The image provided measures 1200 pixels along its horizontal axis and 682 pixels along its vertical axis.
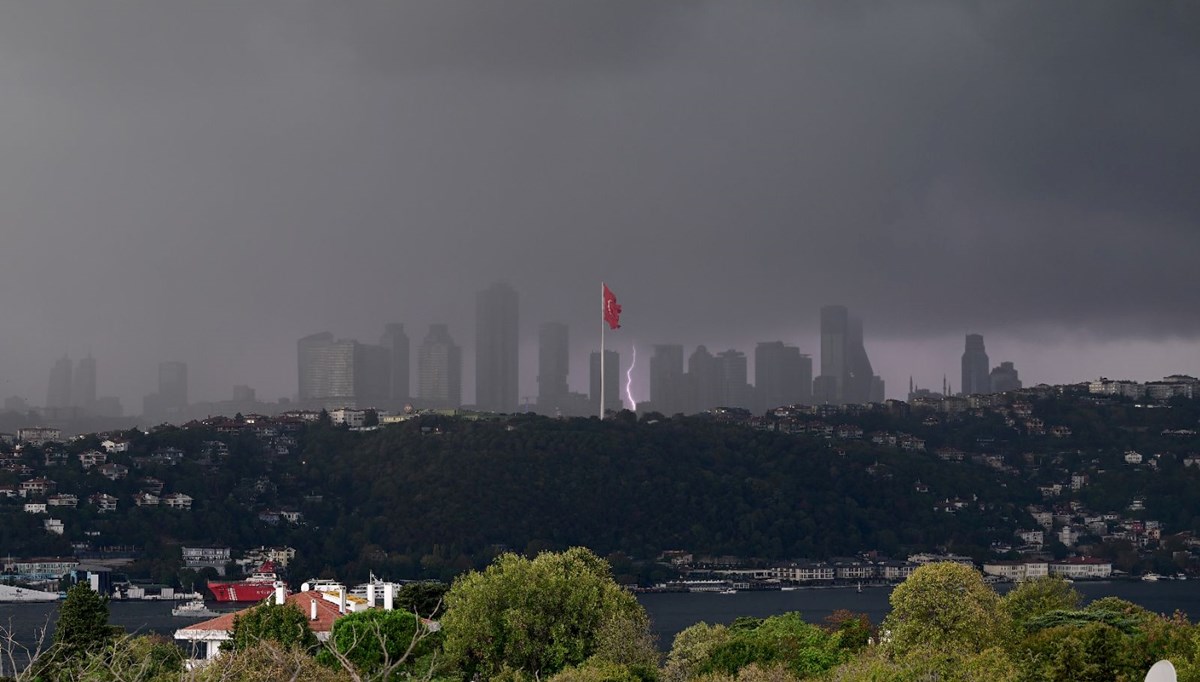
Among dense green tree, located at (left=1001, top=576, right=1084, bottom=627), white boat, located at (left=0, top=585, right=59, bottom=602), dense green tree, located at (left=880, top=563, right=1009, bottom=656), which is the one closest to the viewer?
dense green tree, located at (left=880, top=563, right=1009, bottom=656)

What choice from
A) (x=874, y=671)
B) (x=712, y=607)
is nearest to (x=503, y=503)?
(x=712, y=607)

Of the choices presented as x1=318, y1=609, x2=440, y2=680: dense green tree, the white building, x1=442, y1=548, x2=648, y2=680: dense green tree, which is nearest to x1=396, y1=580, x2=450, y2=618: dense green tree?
x1=318, y1=609, x2=440, y2=680: dense green tree

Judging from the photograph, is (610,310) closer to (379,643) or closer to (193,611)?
(193,611)

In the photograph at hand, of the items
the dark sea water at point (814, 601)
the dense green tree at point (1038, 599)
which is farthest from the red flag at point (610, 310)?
the dense green tree at point (1038, 599)

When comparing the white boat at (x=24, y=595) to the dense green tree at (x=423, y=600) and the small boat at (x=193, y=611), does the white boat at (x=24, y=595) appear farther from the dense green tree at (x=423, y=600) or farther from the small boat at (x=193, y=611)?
the dense green tree at (x=423, y=600)

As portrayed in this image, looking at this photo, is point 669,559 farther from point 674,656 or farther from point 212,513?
point 674,656

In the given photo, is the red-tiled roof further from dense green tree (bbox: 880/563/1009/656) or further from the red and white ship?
the red and white ship
